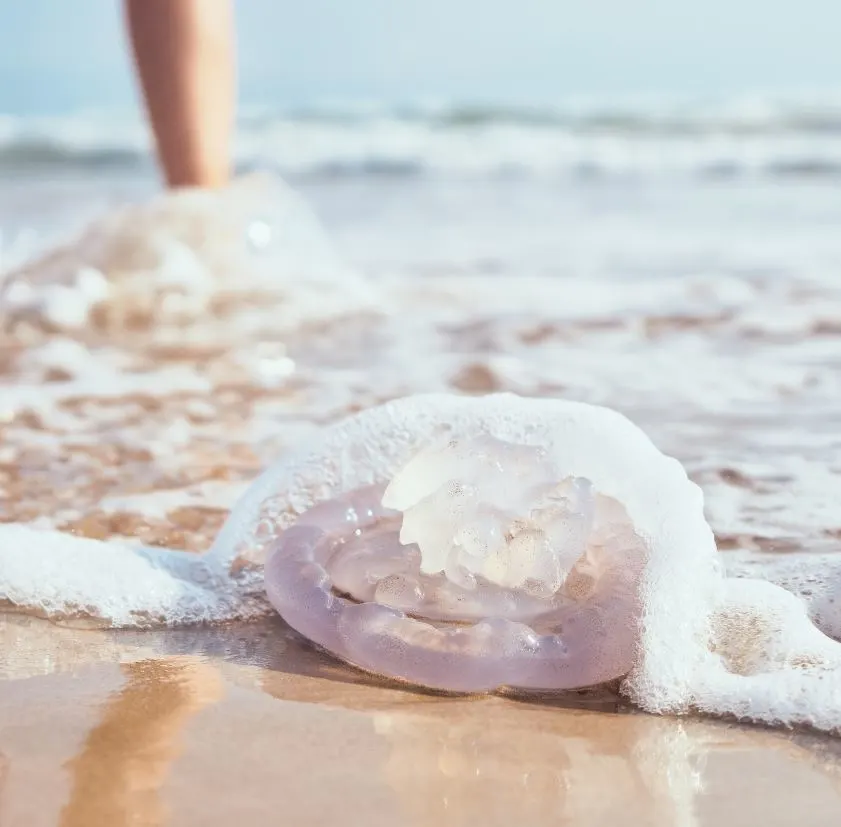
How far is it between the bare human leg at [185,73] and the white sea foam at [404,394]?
0.16 metres

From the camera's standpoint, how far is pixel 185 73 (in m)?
3.40

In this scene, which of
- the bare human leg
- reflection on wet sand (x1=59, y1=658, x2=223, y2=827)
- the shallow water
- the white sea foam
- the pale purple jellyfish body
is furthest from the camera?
the bare human leg

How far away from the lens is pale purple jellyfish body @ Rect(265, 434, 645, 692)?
1.21 meters

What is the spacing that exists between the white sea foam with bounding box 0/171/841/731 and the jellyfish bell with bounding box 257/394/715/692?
0.01 metres

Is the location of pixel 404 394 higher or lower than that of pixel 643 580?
lower

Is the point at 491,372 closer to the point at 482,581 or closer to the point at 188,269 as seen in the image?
the point at 188,269

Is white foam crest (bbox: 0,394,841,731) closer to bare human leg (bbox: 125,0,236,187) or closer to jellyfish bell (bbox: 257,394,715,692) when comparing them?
jellyfish bell (bbox: 257,394,715,692)

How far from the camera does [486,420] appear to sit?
4.93 ft

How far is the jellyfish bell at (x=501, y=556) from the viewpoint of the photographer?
122cm

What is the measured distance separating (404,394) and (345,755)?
1469 mm

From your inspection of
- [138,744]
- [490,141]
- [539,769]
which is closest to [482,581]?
[539,769]

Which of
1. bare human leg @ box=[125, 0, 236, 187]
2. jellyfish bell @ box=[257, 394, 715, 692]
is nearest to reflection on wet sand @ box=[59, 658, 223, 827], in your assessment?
jellyfish bell @ box=[257, 394, 715, 692]

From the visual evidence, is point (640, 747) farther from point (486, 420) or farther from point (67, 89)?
point (67, 89)

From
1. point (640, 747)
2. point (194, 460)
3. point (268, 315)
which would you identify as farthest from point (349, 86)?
point (640, 747)
